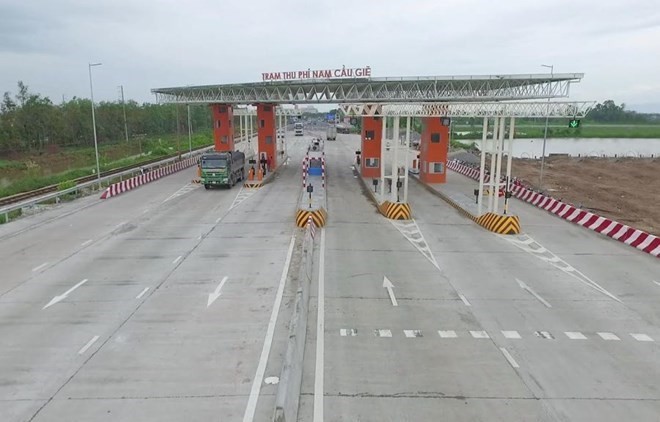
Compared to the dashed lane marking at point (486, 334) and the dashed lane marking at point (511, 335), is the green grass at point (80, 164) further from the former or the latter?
the dashed lane marking at point (511, 335)

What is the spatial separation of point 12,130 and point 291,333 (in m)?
64.2

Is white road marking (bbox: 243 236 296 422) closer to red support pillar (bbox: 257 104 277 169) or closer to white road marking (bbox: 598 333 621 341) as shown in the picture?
white road marking (bbox: 598 333 621 341)

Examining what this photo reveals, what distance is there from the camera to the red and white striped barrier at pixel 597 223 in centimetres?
1760

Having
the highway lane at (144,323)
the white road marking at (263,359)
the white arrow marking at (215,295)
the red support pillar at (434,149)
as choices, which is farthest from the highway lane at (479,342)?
the red support pillar at (434,149)

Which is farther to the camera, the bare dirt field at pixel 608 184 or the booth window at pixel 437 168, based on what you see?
the booth window at pixel 437 168

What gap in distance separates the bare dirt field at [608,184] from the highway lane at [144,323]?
A: 18912 mm

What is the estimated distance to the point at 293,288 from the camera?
13305 millimetres

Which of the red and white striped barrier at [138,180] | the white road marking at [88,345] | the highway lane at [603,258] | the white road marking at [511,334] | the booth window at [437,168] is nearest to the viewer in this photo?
the white road marking at [88,345]

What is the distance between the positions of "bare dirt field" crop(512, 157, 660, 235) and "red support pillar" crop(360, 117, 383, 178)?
12.4m

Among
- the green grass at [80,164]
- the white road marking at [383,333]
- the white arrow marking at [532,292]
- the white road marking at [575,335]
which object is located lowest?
the white arrow marking at [532,292]

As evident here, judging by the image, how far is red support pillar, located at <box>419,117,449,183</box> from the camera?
33844 mm

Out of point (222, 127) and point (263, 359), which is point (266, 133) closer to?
point (222, 127)

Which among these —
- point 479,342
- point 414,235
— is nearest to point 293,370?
point 479,342

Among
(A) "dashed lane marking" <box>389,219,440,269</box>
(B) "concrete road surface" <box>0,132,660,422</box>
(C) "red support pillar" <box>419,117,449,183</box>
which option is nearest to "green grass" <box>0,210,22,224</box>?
(B) "concrete road surface" <box>0,132,660,422</box>
